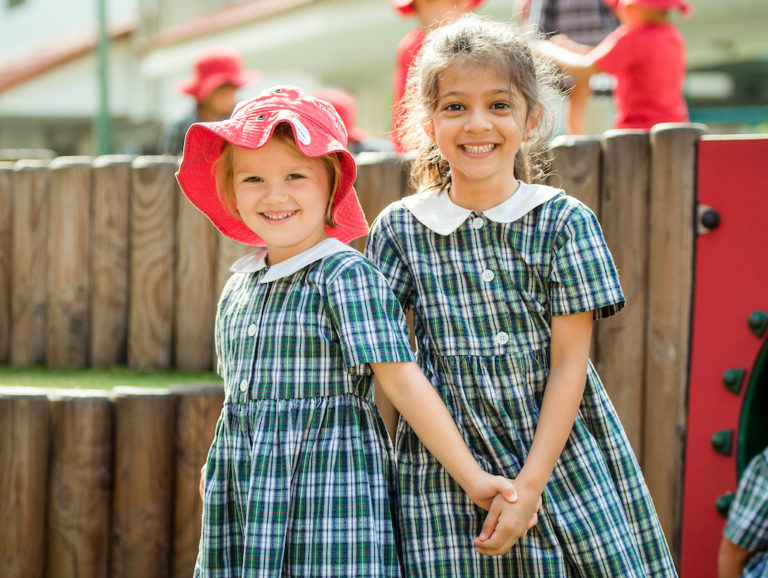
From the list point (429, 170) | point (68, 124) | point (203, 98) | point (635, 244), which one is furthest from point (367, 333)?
point (68, 124)

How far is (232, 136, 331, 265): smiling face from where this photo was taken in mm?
2066

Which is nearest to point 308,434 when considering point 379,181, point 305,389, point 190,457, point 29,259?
point 305,389

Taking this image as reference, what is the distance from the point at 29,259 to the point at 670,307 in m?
2.39

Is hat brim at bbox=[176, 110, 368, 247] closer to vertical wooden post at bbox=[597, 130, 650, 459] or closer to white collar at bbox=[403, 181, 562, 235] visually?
white collar at bbox=[403, 181, 562, 235]

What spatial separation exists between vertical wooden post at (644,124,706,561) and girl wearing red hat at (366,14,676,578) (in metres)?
0.70

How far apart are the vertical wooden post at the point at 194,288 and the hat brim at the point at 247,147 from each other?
1.00 meters

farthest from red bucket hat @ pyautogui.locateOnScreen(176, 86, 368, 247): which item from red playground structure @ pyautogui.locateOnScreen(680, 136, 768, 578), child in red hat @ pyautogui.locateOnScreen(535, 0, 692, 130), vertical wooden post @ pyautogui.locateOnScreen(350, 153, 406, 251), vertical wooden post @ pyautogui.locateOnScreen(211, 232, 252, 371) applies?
child in red hat @ pyautogui.locateOnScreen(535, 0, 692, 130)

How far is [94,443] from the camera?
2930 millimetres

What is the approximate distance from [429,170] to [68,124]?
15.6 metres

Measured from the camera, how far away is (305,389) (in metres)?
2.02

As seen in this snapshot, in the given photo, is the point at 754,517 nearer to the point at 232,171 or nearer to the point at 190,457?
the point at 232,171

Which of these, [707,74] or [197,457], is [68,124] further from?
[197,457]

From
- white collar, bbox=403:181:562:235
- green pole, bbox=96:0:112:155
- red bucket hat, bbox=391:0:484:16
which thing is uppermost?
green pole, bbox=96:0:112:155

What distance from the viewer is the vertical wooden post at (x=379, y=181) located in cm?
300
